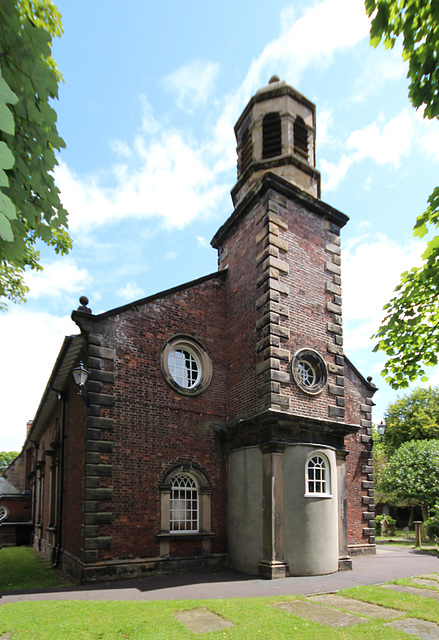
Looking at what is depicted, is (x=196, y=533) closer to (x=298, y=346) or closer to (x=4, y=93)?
(x=298, y=346)

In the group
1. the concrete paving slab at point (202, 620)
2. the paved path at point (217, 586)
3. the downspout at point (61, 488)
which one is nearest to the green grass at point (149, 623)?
the concrete paving slab at point (202, 620)

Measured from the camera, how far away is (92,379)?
12242mm

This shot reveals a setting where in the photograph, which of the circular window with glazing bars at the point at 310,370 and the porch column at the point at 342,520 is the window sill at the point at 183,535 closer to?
the porch column at the point at 342,520

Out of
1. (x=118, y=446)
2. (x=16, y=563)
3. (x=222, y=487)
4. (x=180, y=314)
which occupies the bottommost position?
(x=16, y=563)

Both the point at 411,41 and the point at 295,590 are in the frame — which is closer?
the point at 411,41

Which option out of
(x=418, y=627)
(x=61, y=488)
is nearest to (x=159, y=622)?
(x=418, y=627)

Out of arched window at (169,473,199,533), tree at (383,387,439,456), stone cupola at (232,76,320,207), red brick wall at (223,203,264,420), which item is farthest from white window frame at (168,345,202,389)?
tree at (383,387,439,456)

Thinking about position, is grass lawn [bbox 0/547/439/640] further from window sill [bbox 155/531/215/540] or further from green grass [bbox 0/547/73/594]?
window sill [bbox 155/531/215/540]

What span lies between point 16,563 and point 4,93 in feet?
60.2

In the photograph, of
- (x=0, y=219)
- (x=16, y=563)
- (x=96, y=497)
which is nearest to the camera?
(x=0, y=219)

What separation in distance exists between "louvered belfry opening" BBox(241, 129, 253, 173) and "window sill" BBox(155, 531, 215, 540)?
12.2 meters

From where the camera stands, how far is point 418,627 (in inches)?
→ 291

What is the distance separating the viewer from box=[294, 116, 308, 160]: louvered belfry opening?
52.9ft

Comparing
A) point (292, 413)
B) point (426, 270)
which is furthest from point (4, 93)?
point (292, 413)
